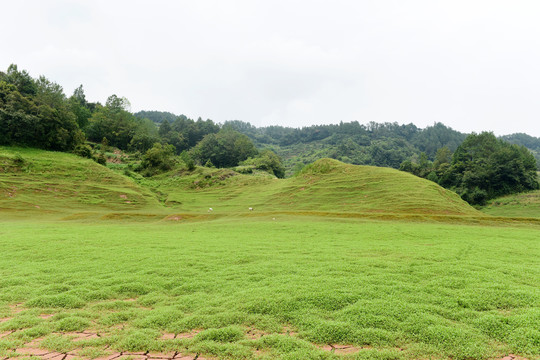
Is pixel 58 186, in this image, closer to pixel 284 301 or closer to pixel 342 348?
pixel 284 301

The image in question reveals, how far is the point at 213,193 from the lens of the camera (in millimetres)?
57781

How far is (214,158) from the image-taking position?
117 m

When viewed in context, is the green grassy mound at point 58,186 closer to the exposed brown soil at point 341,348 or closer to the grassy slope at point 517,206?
the exposed brown soil at point 341,348

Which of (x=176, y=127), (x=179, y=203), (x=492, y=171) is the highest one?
(x=176, y=127)

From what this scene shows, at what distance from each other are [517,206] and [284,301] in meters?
78.4

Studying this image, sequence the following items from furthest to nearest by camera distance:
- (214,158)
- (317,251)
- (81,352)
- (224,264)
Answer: (214,158) → (317,251) → (224,264) → (81,352)

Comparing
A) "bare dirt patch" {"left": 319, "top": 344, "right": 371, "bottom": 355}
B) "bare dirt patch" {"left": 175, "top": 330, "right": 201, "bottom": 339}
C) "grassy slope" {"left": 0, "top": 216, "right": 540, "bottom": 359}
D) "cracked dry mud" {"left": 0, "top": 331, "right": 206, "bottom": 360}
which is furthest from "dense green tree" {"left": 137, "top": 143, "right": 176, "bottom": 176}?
"bare dirt patch" {"left": 319, "top": 344, "right": 371, "bottom": 355}

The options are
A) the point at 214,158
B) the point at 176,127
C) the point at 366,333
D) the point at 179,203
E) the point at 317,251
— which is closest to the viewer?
the point at 366,333

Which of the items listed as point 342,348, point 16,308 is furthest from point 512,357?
point 16,308

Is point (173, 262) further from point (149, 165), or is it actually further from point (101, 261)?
point (149, 165)

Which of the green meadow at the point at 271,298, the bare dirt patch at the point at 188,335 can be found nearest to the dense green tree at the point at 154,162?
the green meadow at the point at 271,298

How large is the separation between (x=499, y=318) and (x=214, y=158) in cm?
11502

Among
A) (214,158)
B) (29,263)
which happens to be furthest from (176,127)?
(29,263)

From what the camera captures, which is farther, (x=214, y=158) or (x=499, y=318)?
(x=214, y=158)
